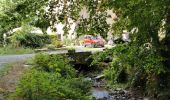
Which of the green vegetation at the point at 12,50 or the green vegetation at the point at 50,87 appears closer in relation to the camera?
the green vegetation at the point at 50,87

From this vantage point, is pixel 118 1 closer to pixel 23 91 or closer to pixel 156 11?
pixel 156 11

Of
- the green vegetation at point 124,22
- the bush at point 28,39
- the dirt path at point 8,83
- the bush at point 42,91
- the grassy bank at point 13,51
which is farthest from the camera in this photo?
the bush at point 28,39

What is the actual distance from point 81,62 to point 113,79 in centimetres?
443

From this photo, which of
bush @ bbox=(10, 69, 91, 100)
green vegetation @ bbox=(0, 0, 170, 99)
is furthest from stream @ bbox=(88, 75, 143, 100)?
bush @ bbox=(10, 69, 91, 100)

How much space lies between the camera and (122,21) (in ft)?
30.1

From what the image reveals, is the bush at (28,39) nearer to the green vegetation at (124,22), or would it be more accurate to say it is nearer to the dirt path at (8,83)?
the dirt path at (8,83)

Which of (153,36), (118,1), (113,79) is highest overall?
(118,1)

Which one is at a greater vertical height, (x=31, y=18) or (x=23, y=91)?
(x=31, y=18)

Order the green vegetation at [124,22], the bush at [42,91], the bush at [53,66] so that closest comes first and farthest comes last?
the green vegetation at [124,22] → the bush at [42,91] → the bush at [53,66]

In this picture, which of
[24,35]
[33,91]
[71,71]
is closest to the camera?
[33,91]

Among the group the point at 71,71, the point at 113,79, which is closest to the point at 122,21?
the point at 71,71

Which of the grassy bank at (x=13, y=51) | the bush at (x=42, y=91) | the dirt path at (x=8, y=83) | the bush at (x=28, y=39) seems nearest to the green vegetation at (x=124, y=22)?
the bush at (x=42, y=91)

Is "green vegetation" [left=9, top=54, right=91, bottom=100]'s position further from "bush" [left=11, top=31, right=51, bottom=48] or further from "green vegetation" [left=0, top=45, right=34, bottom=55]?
"bush" [left=11, top=31, right=51, bottom=48]

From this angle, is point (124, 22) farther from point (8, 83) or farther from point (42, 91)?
point (8, 83)
